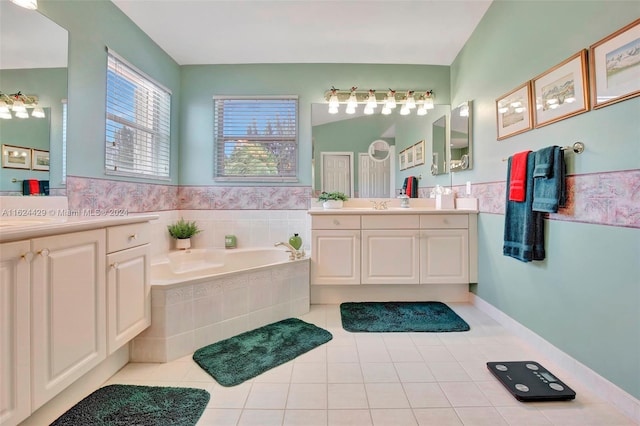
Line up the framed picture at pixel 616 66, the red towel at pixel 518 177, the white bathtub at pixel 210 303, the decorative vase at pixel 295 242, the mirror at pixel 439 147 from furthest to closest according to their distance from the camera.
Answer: the mirror at pixel 439 147 → the decorative vase at pixel 295 242 → the red towel at pixel 518 177 → the white bathtub at pixel 210 303 → the framed picture at pixel 616 66

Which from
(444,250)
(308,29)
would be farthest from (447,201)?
(308,29)

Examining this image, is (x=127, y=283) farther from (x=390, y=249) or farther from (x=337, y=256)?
(x=390, y=249)

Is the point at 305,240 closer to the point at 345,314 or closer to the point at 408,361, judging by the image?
the point at 345,314

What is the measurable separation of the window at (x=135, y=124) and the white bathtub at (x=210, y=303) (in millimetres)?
898

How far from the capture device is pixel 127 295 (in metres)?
1.53

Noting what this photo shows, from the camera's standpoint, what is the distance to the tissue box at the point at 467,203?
2.59 metres

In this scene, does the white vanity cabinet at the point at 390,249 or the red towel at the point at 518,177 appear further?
the white vanity cabinet at the point at 390,249

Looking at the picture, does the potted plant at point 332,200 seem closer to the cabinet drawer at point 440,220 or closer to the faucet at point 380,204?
the faucet at point 380,204

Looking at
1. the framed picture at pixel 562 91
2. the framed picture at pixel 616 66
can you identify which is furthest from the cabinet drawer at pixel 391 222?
the framed picture at pixel 616 66

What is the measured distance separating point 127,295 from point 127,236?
1.06 ft

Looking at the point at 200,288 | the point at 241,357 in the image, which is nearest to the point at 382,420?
the point at 241,357

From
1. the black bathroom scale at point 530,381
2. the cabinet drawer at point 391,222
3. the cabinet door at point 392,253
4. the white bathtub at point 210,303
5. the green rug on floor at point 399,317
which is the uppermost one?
the cabinet drawer at point 391,222

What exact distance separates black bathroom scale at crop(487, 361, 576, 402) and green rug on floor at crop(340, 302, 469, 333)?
50 centimetres

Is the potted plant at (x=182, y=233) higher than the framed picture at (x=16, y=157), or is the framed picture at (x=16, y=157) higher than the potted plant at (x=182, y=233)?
the framed picture at (x=16, y=157)
